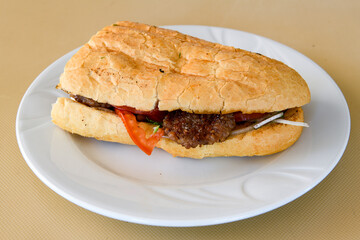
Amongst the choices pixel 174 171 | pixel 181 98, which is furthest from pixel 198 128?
pixel 174 171

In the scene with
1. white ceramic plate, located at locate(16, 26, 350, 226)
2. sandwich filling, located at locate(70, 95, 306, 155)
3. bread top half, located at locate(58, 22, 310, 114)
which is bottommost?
white ceramic plate, located at locate(16, 26, 350, 226)

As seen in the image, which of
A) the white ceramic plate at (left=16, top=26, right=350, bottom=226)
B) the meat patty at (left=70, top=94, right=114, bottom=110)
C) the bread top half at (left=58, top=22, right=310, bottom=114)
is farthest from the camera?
the meat patty at (left=70, top=94, right=114, bottom=110)

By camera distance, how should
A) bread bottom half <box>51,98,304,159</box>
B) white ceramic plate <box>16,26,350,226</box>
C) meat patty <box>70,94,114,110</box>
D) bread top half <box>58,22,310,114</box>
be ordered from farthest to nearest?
1. meat patty <box>70,94,114,110</box>
2. bread bottom half <box>51,98,304,159</box>
3. bread top half <box>58,22,310,114</box>
4. white ceramic plate <box>16,26,350,226</box>

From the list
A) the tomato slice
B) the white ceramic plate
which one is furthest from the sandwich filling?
the white ceramic plate

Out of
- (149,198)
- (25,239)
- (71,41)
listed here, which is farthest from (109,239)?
(71,41)

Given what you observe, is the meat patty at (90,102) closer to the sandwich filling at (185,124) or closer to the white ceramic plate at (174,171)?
the sandwich filling at (185,124)

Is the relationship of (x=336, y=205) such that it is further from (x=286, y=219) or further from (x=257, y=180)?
(x=257, y=180)

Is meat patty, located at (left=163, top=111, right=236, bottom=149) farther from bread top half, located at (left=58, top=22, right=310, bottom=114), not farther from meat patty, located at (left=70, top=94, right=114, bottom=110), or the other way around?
meat patty, located at (left=70, top=94, right=114, bottom=110)
